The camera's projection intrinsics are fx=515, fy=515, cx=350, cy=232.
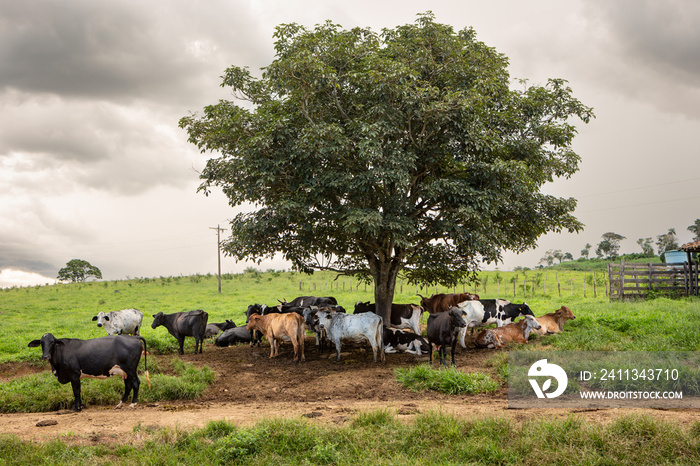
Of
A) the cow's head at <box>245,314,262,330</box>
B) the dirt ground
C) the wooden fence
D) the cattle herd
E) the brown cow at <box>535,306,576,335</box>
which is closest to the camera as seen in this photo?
the dirt ground

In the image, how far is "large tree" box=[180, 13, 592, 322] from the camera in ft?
44.9

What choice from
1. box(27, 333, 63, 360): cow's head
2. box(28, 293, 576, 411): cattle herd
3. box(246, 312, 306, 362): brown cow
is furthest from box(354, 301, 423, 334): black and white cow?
box(27, 333, 63, 360): cow's head

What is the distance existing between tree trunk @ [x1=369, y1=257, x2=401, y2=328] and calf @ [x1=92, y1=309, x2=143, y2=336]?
7.94m

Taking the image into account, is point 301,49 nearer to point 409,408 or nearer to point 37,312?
point 409,408

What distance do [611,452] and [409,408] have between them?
3.07 meters

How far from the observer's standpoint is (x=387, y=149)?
45.9ft

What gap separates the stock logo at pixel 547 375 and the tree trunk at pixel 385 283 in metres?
6.54

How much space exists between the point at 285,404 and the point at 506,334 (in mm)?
8163

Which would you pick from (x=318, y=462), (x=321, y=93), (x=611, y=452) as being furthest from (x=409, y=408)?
(x=321, y=93)

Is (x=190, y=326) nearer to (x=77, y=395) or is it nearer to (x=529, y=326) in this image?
(x=77, y=395)

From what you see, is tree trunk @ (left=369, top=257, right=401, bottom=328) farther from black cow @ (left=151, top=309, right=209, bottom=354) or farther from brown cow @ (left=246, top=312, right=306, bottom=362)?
black cow @ (left=151, top=309, right=209, bottom=354)

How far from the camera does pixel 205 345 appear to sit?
17656mm

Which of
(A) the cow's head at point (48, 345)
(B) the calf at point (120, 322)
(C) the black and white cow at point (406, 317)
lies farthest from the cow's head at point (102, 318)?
(C) the black and white cow at point (406, 317)

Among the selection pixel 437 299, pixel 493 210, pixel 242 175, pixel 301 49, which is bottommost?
pixel 437 299
